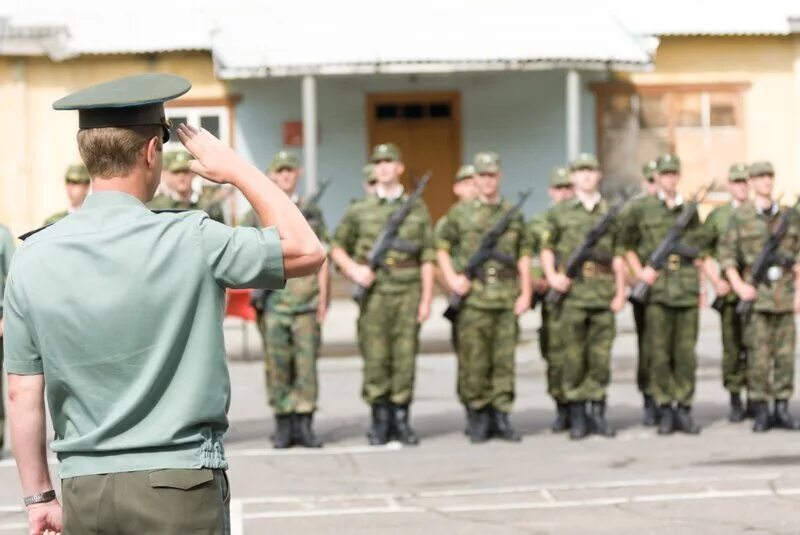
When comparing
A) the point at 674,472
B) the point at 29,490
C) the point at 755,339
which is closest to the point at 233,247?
the point at 29,490

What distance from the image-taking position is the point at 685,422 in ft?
37.6

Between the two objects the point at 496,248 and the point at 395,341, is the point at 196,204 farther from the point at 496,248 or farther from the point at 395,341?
the point at 496,248

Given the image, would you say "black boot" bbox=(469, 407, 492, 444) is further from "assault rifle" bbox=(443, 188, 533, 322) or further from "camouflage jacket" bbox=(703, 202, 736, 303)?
"camouflage jacket" bbox=(703, 202, 736, 303)

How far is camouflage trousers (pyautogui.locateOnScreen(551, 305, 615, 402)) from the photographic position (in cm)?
1148

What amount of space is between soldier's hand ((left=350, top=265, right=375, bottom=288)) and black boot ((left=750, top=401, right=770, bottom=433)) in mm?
2869

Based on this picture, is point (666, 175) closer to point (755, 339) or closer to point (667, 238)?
point (667, 238)

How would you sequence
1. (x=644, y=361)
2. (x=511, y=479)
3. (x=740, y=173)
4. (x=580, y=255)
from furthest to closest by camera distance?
1. (x=740, y=173)
2. (x=644, y=361)
3. (x=580, y=255)
4. (x=511, y=479)

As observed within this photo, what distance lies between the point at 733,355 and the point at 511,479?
9.96 ft

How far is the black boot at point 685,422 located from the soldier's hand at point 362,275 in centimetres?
237

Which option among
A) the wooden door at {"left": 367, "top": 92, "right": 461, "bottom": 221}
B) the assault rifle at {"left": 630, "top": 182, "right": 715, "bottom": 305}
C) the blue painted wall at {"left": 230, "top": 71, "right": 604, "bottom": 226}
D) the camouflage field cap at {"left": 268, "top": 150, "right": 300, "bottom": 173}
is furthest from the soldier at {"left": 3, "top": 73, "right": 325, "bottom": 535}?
the wooden door at {"left": 367, "top": 92, "right": 461, "bottom": 221}

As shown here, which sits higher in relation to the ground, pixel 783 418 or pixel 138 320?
pixel 138 320

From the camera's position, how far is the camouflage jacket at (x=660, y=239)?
11.6 m

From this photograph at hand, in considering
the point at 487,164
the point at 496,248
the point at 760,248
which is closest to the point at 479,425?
the point at 496,248

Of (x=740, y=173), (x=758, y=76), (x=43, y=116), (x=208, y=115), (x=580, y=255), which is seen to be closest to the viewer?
(x=580, y=255)
